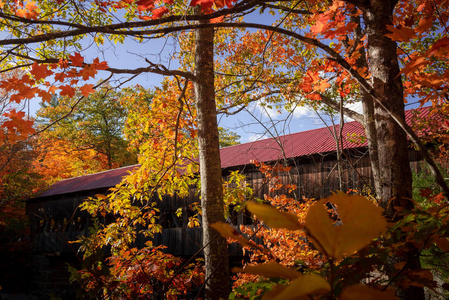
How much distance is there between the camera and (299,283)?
348 millimetres

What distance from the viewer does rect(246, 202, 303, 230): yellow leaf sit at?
0.41 m

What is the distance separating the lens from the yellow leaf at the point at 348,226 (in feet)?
1.18

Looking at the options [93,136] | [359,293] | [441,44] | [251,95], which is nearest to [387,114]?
[441,44]

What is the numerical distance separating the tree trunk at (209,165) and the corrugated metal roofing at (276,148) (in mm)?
3742

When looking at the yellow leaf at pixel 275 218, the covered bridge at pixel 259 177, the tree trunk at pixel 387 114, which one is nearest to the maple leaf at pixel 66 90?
the covered bridge at pixel 259 177

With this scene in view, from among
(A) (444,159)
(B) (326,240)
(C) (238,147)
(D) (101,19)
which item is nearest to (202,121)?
(B) (326,240)

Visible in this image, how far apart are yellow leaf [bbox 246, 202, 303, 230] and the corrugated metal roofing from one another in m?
7.79

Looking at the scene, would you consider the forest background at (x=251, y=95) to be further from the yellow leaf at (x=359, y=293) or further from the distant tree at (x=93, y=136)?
the distant tree at (x=93, y=136)

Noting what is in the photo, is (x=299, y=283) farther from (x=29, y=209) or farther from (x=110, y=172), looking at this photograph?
(x=29, y=209)

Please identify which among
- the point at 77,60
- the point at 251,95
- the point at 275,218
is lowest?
the point at 275,218

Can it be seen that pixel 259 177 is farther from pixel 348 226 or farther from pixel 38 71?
pixel 348 226

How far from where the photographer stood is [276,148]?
450 inches

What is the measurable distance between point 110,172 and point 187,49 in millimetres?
14123

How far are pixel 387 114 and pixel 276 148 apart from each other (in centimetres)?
927
